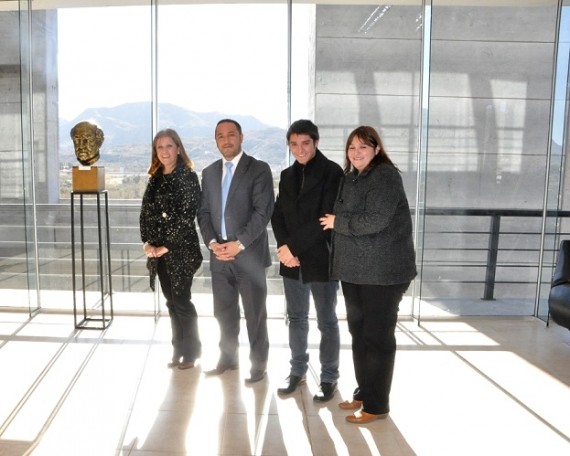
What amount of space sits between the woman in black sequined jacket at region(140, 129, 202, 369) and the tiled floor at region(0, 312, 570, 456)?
486 millimetres

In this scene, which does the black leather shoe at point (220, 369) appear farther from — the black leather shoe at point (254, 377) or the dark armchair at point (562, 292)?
the dark armchair at point (562, 292)

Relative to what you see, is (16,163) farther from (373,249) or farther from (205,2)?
(373,249)

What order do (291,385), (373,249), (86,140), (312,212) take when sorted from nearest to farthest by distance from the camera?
(373,249) < (312,212) < (291,385) < (86,140)

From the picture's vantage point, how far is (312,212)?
9.51 feet

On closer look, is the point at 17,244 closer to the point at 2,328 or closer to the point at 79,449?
the point at 2,328

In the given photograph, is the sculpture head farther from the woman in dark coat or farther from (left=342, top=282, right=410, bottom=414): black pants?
(left=342, top=282, right=410, bottom=414): black pants

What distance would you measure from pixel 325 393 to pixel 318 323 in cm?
37

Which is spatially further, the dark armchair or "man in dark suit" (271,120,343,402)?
the dark armchair

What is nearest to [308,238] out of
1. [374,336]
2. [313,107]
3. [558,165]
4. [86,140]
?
[374,336]

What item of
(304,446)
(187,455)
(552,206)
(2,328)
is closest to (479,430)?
(304,446)

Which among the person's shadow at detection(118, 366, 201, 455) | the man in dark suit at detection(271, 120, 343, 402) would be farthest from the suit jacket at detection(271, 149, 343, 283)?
the person's shadow at detection(118, 366, 201, 455)

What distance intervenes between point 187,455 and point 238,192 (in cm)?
140

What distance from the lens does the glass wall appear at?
4.51 metres

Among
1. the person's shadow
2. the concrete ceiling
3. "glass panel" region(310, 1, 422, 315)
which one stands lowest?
the person's shadow
